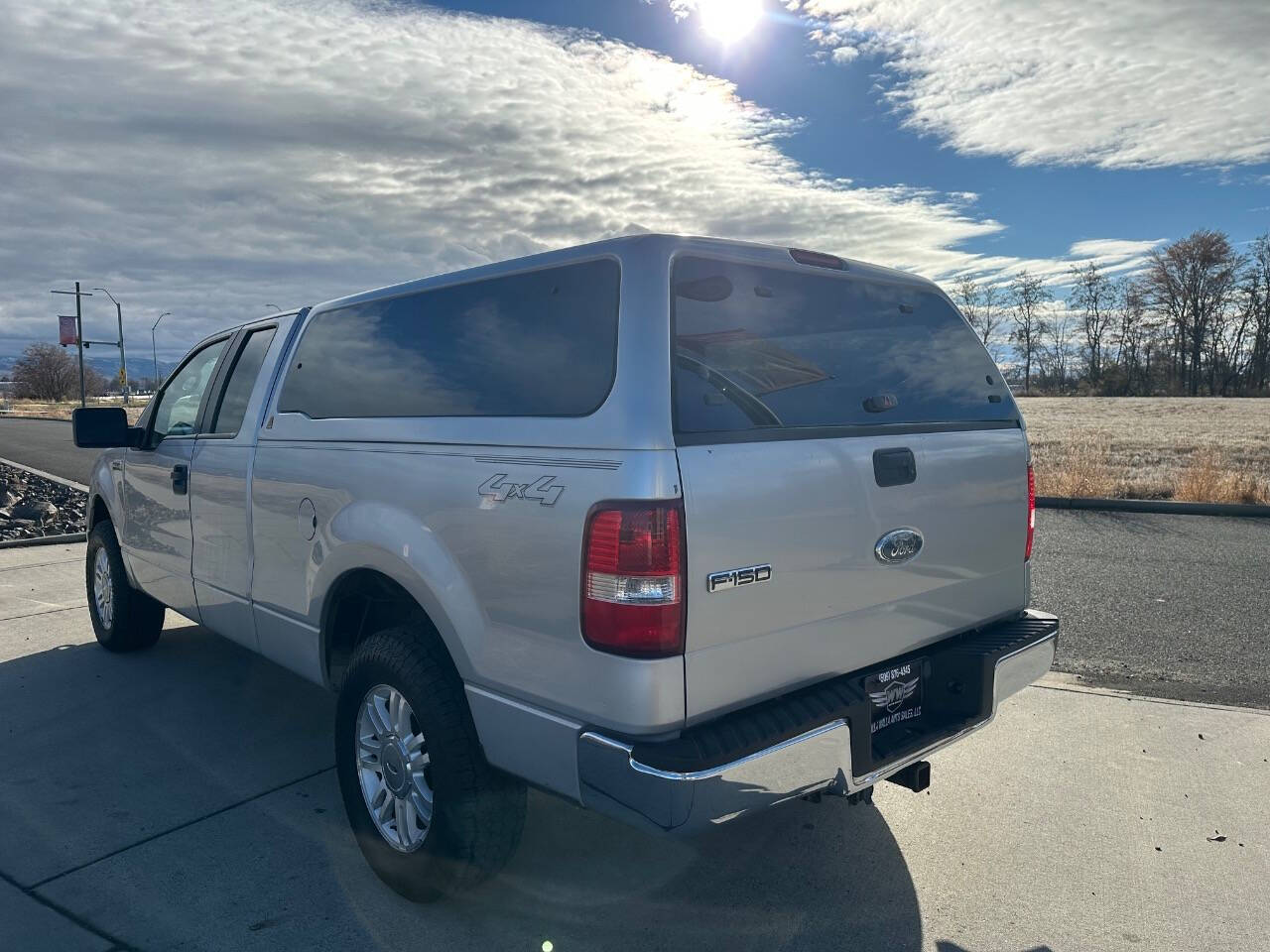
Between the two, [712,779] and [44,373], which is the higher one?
[44,373]

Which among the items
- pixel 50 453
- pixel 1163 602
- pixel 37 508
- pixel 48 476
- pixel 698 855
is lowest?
pixel 698 855

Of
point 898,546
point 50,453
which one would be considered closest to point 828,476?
point 898,546

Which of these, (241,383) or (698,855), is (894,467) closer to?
(698,855)

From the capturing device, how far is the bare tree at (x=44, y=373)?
80.1 metres

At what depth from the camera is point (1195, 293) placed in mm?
60344

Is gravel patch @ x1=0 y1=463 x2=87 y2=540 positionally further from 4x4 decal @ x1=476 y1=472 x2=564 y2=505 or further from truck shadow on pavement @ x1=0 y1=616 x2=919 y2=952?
4x4 decal @ x1=476 y1=472 x2=564 y2=505

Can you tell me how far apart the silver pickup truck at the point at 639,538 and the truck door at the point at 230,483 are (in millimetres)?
180

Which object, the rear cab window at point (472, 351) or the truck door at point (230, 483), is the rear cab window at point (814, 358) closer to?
the rear cab window at point (472, 351)

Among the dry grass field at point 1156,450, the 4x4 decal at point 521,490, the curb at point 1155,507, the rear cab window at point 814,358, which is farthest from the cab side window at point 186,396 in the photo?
the dry grass field at point 1156,450

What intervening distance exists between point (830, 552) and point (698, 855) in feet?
4.38

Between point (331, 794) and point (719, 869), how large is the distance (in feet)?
5.30

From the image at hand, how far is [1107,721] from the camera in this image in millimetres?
4477

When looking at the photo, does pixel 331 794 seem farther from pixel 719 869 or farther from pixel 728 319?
pixel 728 319

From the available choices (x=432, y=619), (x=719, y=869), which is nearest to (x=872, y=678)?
(x=719, y=869)
